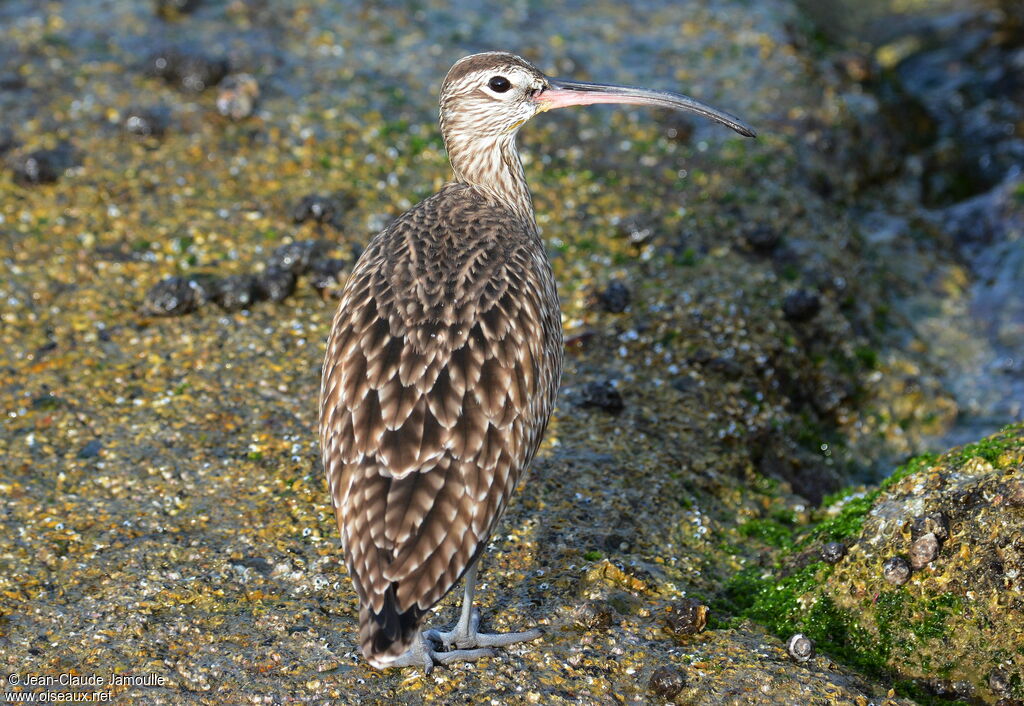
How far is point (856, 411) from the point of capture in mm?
8344

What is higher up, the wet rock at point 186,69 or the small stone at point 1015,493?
the wet rock at point 186,69

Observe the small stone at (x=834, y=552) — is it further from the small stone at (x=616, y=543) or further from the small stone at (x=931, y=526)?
the small stone at (x=616, y=543)

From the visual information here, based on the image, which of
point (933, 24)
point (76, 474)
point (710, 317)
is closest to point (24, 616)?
point (76, 474)

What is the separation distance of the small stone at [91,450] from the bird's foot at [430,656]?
2741 mm

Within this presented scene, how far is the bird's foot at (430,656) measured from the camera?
531 centimetres

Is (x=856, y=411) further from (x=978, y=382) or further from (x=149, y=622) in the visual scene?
(x=149, y=622)

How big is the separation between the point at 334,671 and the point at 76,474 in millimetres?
2429

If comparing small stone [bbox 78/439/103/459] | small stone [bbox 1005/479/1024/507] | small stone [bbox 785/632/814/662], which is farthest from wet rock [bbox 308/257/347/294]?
small stone [bbox 1005/479/1024/507]

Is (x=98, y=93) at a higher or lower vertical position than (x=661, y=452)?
higher

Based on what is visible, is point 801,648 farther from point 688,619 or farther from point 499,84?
point 499,84

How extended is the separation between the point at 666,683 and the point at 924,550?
4.95 feet

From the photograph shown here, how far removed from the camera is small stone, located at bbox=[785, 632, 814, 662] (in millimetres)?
5410

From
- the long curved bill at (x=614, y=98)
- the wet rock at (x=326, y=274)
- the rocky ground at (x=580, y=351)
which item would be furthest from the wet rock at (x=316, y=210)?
the long curved bill at (x=614, y=98)

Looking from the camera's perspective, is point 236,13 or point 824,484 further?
point 236,13
